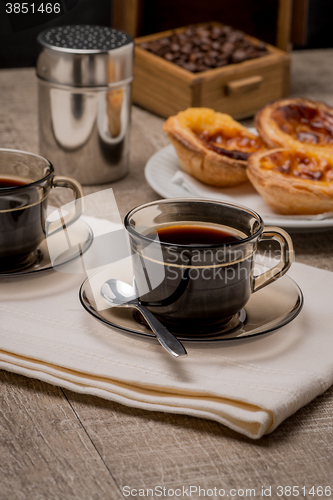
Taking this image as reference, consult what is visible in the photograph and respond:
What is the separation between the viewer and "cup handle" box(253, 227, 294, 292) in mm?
709

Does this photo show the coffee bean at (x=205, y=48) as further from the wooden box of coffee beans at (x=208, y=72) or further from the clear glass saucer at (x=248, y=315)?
the clear glass saucer at (x=248, y=315)

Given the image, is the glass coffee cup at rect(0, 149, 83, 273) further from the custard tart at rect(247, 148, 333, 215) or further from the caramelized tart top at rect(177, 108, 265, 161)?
the caramelized tart top at rect(177, 108, 265, 161)

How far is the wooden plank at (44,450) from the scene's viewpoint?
0.52 meters

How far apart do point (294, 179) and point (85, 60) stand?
1.46ft

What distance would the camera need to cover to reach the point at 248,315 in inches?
27.6

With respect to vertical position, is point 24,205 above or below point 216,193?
above

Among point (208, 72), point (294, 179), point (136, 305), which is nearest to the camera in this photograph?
point (136, 305)

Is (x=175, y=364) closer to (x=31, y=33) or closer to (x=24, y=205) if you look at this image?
(x=24, y=205)

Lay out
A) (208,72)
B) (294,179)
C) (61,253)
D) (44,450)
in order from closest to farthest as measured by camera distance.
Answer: (44,450), (61,253), (294,179), (208,72)

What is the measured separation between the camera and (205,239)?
0.71 metres

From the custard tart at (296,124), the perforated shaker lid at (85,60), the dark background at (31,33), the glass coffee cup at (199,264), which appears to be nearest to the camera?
the glass coffee cup at (199,264)

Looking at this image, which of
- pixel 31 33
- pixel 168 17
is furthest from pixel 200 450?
pixel 31 33

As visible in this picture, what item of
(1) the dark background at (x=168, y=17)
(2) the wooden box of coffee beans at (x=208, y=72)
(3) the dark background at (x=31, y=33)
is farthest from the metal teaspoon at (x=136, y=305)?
(3) the dark background at (x=31, y=33)

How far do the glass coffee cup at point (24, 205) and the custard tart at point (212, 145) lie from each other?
362 millimetres
